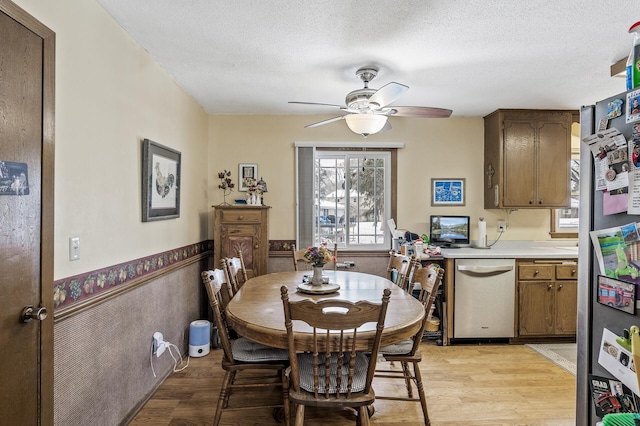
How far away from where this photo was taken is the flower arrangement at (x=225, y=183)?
3.90 m

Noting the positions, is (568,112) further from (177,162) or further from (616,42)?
(177,162)

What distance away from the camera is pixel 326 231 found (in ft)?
14.1

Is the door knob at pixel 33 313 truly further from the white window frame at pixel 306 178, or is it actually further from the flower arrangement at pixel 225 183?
the white window frame at pixel 306 178

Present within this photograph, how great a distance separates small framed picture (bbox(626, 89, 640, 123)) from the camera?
1.13 metres

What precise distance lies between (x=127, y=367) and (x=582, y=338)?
2.47m

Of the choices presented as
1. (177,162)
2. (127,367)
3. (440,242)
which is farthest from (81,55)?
(440,242)

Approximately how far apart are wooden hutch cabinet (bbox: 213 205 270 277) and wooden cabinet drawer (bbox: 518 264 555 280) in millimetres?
2643

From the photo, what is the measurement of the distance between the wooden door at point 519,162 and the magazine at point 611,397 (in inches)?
116

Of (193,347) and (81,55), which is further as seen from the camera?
(193,347)

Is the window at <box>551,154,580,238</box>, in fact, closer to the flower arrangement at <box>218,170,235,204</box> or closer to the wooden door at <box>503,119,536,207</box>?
the wooden door at <box>503,119,536,207</box>

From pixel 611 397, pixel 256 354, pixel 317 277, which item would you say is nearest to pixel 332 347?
pixel 256 354

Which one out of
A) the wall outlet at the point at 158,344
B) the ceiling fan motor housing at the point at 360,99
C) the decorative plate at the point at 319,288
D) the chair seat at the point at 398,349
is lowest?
the wall outlet at the point at 158,344

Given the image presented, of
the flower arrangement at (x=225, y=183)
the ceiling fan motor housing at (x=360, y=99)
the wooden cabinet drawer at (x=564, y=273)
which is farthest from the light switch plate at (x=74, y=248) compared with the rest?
the wooden cabinet drawer at (x=564, y=273)

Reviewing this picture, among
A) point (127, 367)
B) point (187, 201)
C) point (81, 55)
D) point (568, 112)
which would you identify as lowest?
point (127, 367)
